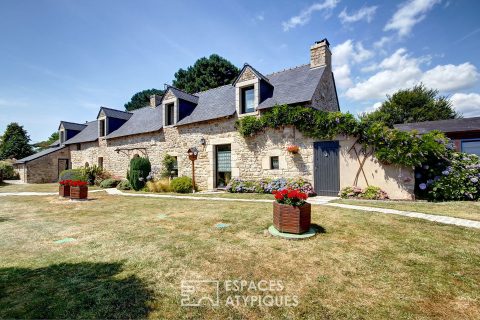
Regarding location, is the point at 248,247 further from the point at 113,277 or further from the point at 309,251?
the point at 113,277

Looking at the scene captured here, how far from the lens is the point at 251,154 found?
1134 centimetres

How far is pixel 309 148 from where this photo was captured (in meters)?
9.90

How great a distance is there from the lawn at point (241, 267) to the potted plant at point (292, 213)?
382mm

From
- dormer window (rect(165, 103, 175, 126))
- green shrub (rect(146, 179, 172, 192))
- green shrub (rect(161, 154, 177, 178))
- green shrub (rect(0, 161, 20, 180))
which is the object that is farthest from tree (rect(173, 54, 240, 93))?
green shrub (rect(0, 161, 20, 180))

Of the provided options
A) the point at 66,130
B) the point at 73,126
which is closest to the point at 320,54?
the point at 66,130

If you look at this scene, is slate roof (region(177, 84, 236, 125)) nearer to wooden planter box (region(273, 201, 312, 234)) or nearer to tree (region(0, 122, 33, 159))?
wooden planter box (region(273, 201, 312, 234))

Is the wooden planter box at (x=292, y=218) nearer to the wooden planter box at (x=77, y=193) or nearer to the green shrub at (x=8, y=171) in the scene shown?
the wooden planter box at (x=77, y=193)

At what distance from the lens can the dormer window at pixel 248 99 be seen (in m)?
11.8

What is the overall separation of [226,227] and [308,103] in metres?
7.12

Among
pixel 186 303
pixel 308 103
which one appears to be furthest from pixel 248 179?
pixel 186 303

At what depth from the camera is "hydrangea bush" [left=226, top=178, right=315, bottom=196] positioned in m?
9.55

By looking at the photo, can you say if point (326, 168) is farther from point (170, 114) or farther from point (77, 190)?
point (77, 190)

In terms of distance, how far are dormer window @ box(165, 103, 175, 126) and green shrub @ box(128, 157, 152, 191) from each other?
288 cm

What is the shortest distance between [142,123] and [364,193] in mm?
15400
